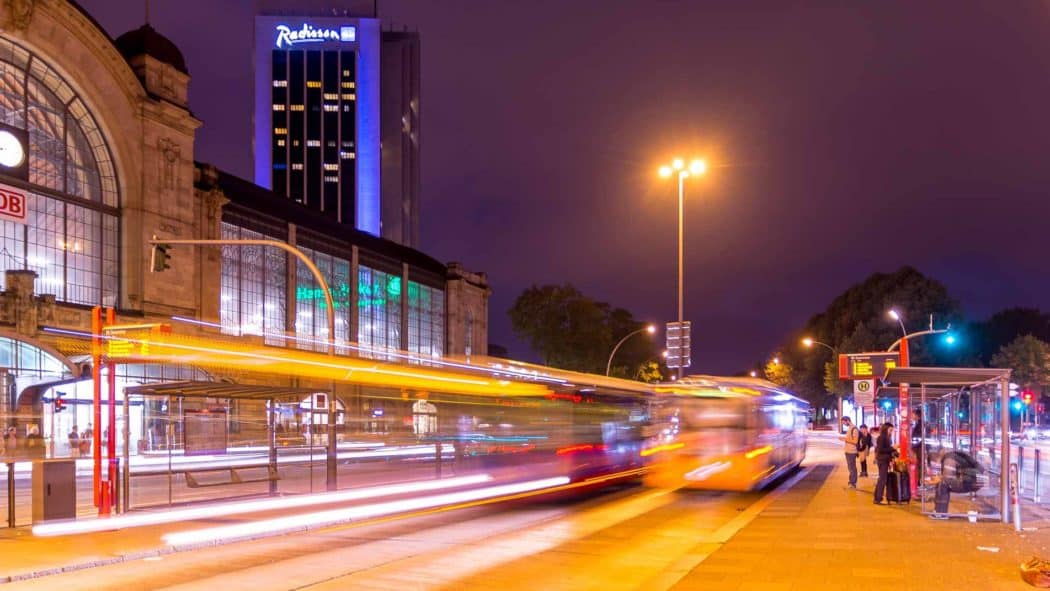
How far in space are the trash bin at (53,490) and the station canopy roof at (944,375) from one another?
1537cm

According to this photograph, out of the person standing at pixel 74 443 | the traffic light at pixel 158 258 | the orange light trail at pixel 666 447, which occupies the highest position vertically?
the traffic light at pixel 158 258

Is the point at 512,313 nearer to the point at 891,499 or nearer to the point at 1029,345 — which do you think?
the point at 1029,345

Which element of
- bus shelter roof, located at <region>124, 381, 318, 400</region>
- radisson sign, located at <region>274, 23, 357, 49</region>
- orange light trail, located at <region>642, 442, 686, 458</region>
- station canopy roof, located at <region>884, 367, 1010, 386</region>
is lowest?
orange light trail, located at <region>642, 442, 686, 458</region>

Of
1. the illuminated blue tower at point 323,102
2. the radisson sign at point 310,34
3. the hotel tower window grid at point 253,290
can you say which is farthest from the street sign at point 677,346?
the radisson sign at point 310,34

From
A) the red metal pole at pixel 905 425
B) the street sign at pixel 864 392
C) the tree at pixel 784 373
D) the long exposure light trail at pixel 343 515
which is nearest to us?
the long exposure light trail at pixel 343 515

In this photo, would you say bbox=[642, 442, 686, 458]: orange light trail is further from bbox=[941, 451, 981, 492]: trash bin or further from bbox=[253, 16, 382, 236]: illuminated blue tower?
bbox=[253, 16, 382, 236]: illuminated blue tower

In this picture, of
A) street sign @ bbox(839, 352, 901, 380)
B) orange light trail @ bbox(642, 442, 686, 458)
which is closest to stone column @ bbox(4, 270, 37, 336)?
orange light trail @ bbox(642, 442, 686, 458)

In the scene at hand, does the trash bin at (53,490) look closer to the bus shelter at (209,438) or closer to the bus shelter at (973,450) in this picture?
the bus shelter at (209,438)

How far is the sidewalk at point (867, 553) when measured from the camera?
1120 centimetres

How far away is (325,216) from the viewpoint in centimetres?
6625

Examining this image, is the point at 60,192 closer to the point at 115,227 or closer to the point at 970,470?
the point at 115,227

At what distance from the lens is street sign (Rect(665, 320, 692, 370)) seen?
1351 inches

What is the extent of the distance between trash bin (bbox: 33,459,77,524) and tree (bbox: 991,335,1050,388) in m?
85.0

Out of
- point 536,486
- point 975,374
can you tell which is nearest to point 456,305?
point 536,486
